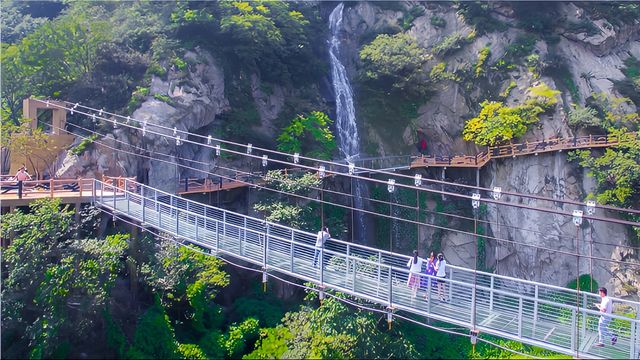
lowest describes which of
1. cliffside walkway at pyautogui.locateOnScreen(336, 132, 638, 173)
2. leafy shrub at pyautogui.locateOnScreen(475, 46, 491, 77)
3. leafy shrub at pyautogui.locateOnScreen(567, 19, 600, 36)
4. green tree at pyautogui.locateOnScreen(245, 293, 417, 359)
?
green tree at pyautogui.locateOnScreen(245, 293, 417, 359)

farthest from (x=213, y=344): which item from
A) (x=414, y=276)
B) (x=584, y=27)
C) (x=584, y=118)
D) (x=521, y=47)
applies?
(x=584, y=27)

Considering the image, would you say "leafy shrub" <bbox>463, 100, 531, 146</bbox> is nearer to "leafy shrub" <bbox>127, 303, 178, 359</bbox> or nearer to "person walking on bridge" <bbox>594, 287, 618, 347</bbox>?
"person walking on bridge" <bbox>594, 287, 618, 347</bbox>

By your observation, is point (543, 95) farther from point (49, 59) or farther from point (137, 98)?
point (49, 59)

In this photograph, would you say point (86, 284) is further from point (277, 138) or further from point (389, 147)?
point (389, 147)

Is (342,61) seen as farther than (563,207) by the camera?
Yes

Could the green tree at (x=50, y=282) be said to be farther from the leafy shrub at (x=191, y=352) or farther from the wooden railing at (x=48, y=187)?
the leafy shrub at (x=191, y=352)

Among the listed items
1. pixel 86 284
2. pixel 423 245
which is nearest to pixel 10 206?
pixel 86 284

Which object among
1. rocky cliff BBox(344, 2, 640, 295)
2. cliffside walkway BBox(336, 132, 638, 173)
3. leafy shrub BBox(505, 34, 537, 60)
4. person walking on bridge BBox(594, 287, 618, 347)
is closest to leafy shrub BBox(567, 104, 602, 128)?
rocky cliff BBox(344, 2, 640, 295)
